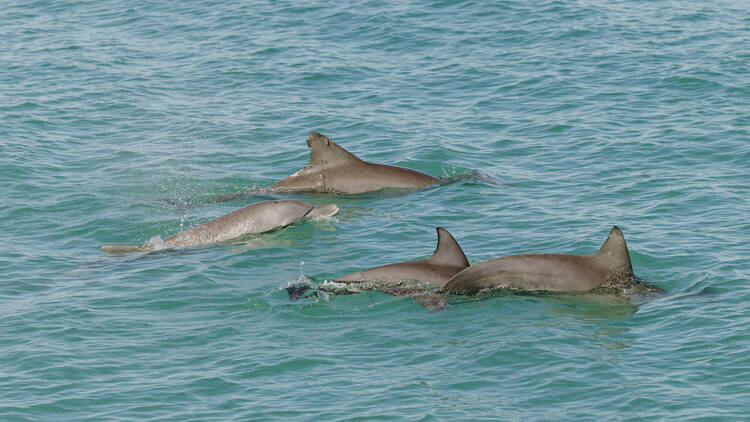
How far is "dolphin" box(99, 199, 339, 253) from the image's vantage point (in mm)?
16688

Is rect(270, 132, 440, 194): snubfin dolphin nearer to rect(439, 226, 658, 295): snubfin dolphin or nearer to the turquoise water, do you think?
the turquoise water

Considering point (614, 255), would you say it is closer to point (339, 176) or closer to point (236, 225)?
point (236, 225)

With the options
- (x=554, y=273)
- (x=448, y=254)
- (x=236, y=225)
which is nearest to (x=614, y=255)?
(x=554, y=273)

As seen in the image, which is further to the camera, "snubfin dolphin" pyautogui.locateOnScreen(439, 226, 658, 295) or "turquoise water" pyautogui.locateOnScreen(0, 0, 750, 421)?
"snubfin dolphin" pyautogui.locateOnScreen(439, 226, 658, 295)

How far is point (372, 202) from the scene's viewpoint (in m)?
19.2

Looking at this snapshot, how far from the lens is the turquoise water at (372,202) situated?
38.0 feet

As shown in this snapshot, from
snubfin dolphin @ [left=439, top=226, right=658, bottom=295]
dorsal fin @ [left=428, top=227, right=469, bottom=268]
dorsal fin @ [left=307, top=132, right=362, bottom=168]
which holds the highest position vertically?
dorsal fin @ [left=307, top=132, right=362, bottom=168]

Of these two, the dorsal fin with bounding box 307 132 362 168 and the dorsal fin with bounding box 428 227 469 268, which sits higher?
the dorsal fin with bounding box 307 132 362 168

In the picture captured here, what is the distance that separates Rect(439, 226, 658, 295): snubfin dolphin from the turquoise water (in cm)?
24

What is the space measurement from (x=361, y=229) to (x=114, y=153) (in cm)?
801

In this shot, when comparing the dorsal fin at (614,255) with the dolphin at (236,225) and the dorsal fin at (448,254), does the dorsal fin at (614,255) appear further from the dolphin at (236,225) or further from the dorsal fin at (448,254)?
the dolphin at (236,225)

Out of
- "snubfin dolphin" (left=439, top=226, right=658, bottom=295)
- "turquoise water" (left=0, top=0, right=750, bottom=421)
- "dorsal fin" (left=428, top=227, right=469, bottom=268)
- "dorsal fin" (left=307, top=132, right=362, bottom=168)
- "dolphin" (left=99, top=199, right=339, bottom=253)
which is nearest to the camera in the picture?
"turquoise water" (left=0, top=0, right=750, bottom=421)

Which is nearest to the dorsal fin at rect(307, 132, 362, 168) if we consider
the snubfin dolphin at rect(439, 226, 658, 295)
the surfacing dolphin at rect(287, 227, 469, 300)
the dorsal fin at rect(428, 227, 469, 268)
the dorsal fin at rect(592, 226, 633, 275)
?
the surfacing dolphin at rect(287, 227, 469, 300)

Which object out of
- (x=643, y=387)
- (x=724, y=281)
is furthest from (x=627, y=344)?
(x=724, y=281)
